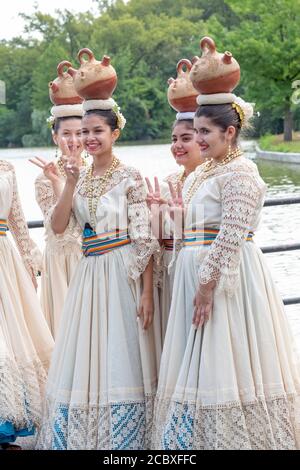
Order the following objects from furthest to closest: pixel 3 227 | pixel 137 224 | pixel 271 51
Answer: pixel 271 51 < pixel 3 227 < pixel 137 224

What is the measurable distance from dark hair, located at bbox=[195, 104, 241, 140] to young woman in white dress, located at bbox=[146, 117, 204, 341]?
0.44 metres

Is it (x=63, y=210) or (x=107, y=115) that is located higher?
(x=107, y=115)

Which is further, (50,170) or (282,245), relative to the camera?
(282,245)

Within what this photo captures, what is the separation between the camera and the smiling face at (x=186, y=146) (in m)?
4.82

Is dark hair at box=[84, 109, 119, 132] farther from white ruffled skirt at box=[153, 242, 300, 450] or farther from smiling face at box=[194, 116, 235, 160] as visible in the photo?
white ruffled skirt at box=[153, 242, 300, 450]

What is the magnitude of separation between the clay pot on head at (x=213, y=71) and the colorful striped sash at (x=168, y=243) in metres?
0.76

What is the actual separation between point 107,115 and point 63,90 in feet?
2.48

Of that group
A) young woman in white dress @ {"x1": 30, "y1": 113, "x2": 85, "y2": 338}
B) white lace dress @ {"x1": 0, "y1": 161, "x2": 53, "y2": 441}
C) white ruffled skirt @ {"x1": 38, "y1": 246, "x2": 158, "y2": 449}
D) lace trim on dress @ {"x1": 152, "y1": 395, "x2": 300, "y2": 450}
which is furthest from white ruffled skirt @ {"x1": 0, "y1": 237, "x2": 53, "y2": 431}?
lace trim on dress @ {"x1": 152, "y1": 395, "x2": 300, "y2": 450}

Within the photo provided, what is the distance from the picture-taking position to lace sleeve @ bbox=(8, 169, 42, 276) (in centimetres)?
487

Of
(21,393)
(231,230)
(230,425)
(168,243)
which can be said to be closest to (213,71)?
(231,230)

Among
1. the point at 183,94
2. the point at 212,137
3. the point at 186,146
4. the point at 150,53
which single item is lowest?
the point at 150,53

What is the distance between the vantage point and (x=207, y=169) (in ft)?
14.1

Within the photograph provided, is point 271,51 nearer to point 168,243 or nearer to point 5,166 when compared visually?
point 5,166
